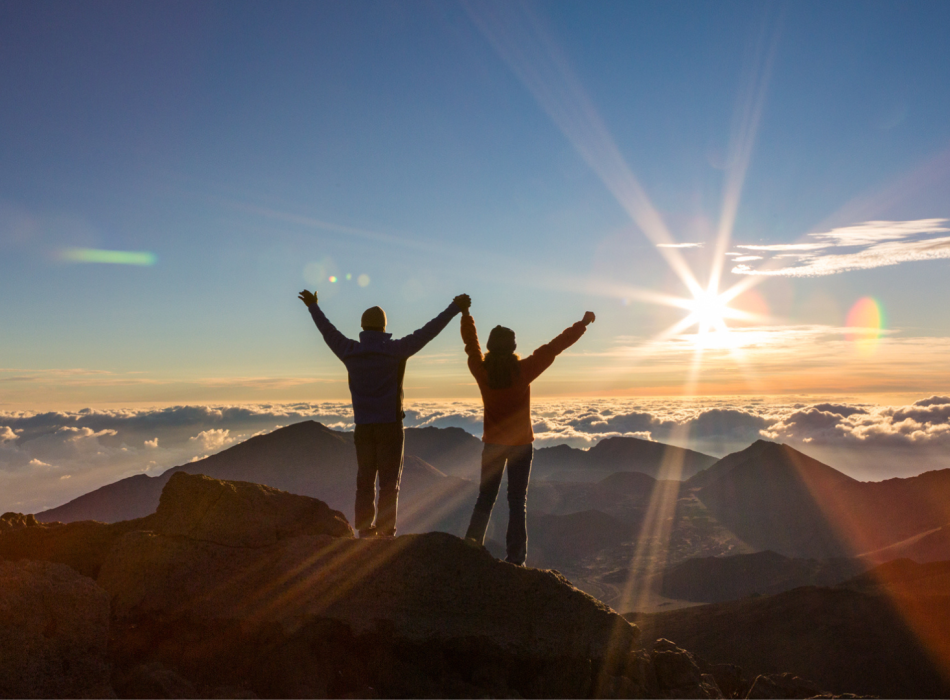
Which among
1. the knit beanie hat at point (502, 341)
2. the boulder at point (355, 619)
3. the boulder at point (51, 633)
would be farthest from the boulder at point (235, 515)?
the knit beanie hat at point (502, 341)

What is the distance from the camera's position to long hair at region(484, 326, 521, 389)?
6301 mm

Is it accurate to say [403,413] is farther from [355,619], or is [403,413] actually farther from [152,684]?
[152,684]

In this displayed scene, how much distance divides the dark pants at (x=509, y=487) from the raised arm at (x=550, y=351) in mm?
813

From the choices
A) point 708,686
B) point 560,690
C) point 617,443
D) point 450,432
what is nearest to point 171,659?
point 560,690

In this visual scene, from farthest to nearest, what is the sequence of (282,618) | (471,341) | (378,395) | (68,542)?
(471,341) < (378,395) < (68,542) < (282,618)

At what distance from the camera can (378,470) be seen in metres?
6.56

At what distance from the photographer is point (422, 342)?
6375mm

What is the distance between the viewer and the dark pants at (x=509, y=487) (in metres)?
6.40

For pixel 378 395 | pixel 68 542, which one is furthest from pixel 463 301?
pixel 68 542

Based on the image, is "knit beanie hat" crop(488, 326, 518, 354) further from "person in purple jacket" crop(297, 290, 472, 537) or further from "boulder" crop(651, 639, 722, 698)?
"boulder" crop(651, 639, 722, 698)

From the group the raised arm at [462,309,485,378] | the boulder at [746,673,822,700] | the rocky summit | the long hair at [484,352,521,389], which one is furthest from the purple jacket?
the boulder at [746,673,822,700]

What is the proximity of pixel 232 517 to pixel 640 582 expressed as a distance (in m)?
73.4

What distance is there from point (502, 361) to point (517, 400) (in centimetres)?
47

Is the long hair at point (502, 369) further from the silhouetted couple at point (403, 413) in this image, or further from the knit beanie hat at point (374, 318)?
the knit beanie hat at point (374, 318)
